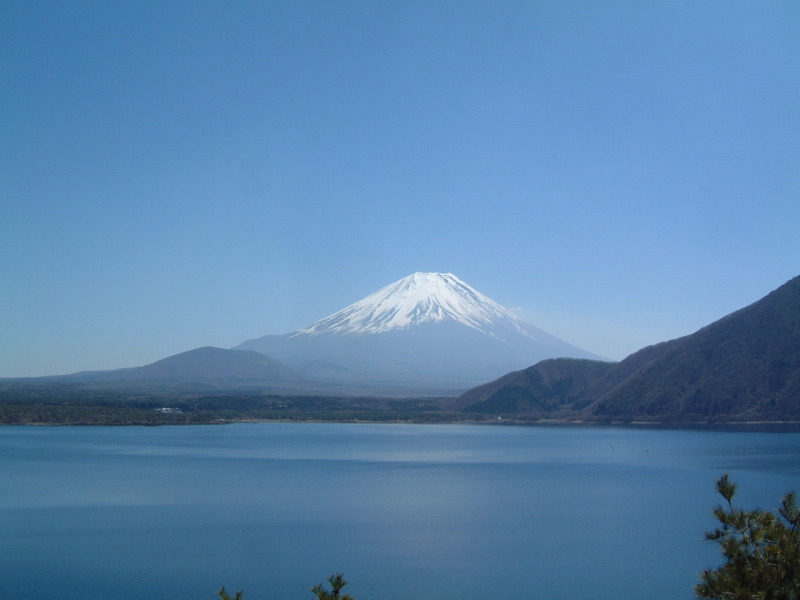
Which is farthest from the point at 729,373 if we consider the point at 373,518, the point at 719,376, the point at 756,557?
the point at 756,557

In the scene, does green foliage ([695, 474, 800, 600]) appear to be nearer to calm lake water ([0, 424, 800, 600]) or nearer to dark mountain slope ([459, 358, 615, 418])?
calm lake water ([0, 424, 800, 600])

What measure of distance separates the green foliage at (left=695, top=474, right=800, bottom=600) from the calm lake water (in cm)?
889

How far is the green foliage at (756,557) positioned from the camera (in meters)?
6.40

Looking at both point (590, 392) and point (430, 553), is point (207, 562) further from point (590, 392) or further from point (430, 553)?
point (590, 392)

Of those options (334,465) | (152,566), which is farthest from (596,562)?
(334,465)

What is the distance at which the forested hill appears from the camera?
2349 inches

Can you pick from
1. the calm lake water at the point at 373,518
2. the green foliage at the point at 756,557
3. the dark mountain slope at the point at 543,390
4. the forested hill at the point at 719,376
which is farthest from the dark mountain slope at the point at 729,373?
the green foliage at the point at 756,557

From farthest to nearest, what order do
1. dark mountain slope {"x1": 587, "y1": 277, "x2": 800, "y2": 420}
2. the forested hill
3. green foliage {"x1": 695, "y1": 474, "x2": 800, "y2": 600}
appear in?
1. the forested hill
2. dark mountain slope {"x1": 587, "y1": 277, "x2": 800, "y2": 420}
3. green foliage {"x1": 695, "y1": 474, "x2": 800, "y2": 600}

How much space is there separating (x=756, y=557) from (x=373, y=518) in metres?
17.5

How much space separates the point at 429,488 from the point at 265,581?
14.4 m

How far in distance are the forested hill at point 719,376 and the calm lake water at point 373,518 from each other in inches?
561

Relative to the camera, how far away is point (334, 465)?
3812 cm

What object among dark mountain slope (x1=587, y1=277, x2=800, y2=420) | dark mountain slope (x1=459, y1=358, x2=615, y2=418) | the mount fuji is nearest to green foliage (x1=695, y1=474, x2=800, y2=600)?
dark mountain slope (x1=587, y1=277, x2=800, y2=420)

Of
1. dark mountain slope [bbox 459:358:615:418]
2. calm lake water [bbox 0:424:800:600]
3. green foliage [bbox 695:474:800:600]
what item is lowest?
calm lake water [bbox 0:424:800:600]
